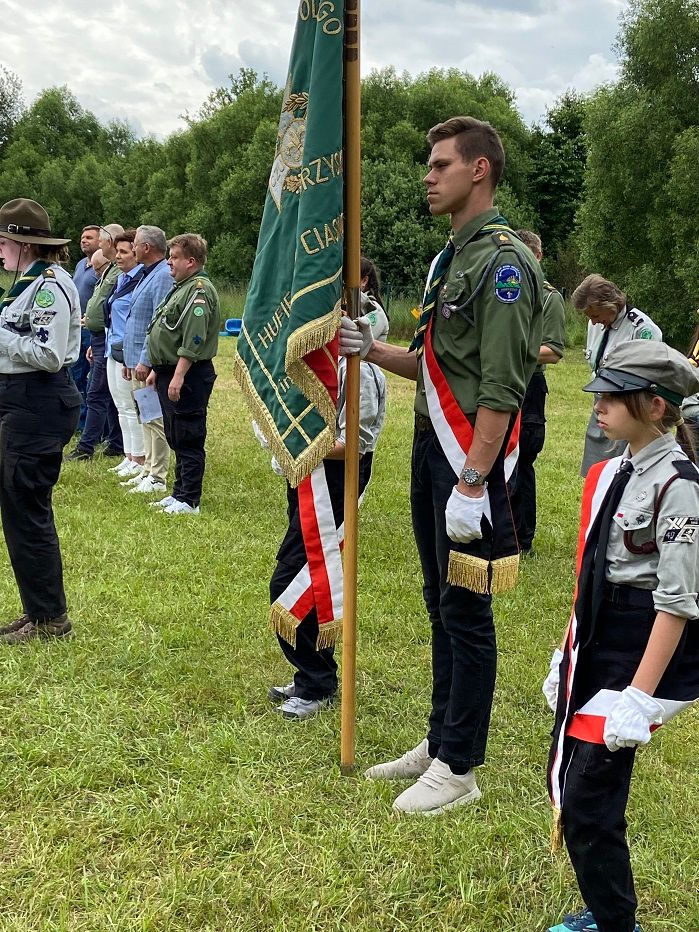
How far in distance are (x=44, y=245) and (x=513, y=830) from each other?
3.75m

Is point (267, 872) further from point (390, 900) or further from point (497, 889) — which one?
point (497, 889)

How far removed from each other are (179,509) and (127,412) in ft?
5.84

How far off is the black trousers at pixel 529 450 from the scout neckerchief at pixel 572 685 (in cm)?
382

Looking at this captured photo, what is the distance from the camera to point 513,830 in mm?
3293

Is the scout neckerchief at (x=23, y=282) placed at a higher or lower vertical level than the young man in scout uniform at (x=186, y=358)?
higher

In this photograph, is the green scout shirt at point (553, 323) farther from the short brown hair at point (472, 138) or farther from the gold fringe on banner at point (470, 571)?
the gold fringe on banner at point (470, 571)

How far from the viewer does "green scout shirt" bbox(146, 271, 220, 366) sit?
24.3 feet

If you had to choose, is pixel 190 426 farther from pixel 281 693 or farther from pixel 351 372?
pixel 351 372

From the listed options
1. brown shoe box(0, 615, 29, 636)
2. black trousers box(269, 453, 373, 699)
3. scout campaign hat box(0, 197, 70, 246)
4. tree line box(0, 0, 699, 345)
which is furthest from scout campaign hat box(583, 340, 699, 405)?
tree line box(0, 0, 699, 345)

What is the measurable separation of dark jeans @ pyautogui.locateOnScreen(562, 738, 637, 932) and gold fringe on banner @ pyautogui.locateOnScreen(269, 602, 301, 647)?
1808mm

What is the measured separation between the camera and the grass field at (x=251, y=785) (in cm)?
292

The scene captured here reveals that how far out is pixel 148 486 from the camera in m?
8.31

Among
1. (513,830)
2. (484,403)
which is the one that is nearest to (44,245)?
(484,403)

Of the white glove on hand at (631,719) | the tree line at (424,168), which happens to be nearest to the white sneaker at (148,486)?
the white glove on hand at (631,719)
